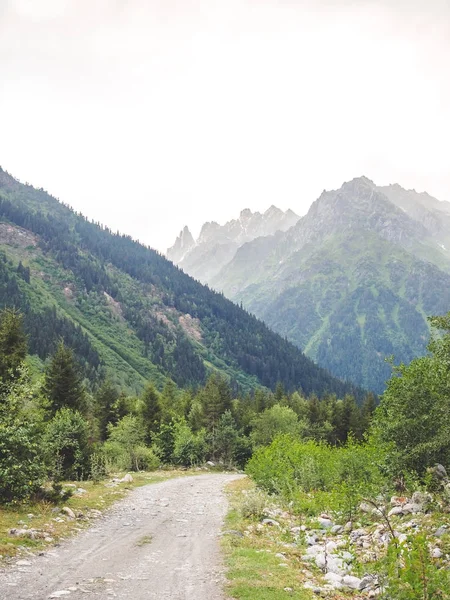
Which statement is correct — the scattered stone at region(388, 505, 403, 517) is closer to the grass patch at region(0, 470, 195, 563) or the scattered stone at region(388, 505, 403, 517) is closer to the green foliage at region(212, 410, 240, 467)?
the grass patch at region(0, 470, 195, 563)

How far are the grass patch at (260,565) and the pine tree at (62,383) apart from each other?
1241 inches

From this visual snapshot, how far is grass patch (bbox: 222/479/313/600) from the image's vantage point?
36.0 ft

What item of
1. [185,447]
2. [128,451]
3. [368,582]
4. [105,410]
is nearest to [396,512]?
[368,582]

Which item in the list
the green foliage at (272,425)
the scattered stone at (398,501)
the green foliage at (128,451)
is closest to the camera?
the scattered stone at (398,501)

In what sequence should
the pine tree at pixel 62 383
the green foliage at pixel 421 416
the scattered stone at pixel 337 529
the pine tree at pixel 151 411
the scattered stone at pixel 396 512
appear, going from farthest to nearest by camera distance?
the pine tree at pixel 151 411 → the pine tree at pixel 62 383 → the green foliage at pixel 421 416 → the scattered stone at pixel 337 529 → the scattered stone at pixel 396 512

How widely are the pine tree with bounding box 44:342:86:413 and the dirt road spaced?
25089 millimetres

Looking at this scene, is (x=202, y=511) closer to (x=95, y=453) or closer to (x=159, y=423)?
(x=95, y=453)

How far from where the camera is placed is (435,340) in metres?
23.7

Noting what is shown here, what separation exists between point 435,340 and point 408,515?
11.0m

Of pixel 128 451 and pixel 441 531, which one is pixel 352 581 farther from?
pixel 128 451

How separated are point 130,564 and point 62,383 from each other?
1449 inches

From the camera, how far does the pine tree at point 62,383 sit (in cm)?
4600

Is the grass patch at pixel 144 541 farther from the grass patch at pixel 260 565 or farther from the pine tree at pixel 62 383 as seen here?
the pine tree at pixel 62 383

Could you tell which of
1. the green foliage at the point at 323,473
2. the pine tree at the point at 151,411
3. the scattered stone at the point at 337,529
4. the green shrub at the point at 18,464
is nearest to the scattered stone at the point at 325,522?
the scattered stone at the point at 337,529
